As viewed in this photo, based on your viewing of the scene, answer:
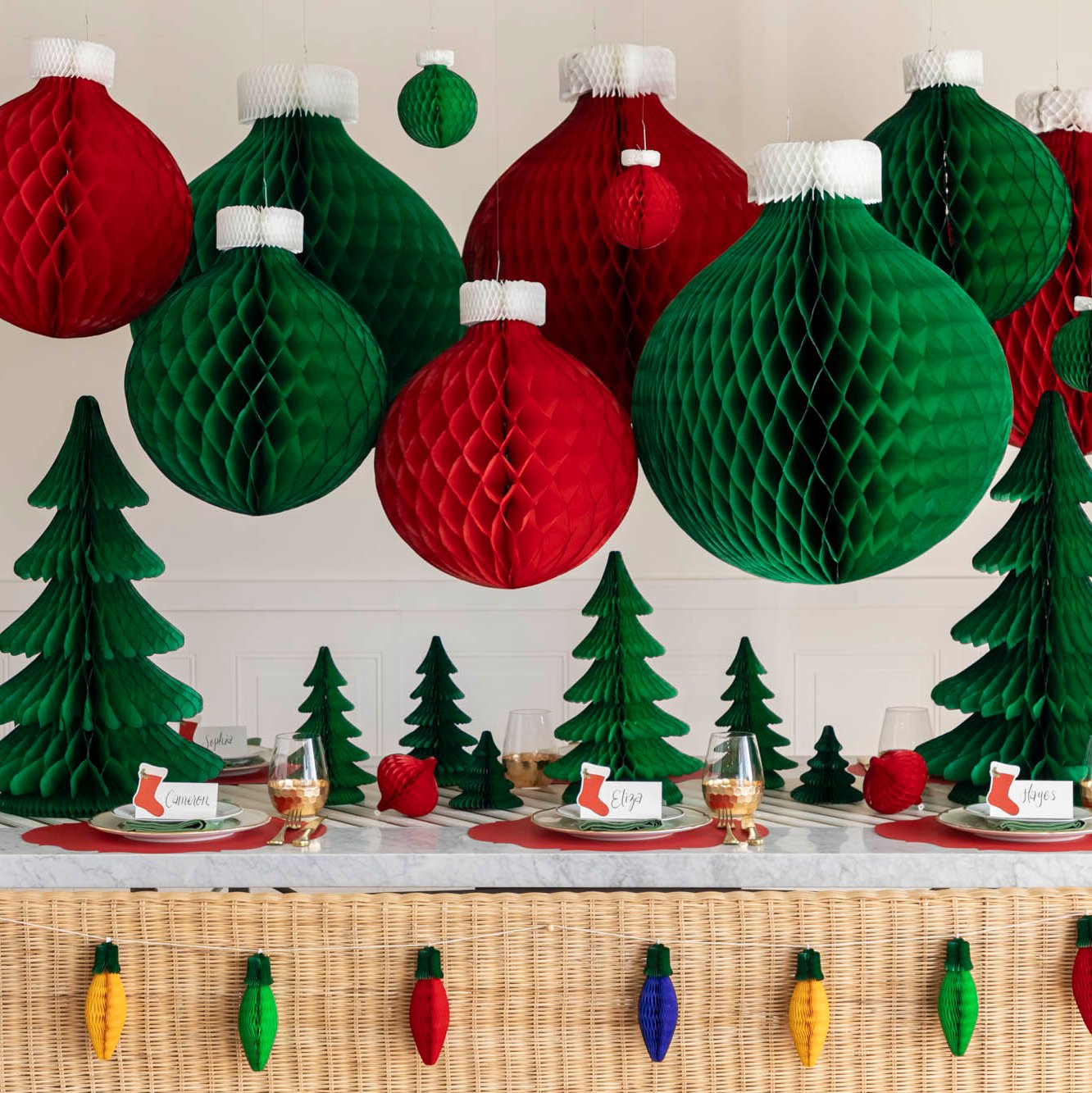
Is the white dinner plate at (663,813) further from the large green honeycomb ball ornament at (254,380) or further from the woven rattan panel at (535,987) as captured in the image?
the large green honeycomb ball ornament at (254,380)

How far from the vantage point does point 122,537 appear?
2.06 m

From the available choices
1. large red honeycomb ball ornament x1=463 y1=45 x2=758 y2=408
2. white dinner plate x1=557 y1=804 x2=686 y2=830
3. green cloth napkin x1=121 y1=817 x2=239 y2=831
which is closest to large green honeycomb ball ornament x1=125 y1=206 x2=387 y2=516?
large red honeycomb ball ornament x1=463 y1=45 x2=758 y2=408

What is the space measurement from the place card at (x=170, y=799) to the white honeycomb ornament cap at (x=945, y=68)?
131 cm

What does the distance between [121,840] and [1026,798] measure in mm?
1206

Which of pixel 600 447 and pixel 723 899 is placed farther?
pixel 723 899

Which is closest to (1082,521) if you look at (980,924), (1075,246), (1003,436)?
(1075,246)

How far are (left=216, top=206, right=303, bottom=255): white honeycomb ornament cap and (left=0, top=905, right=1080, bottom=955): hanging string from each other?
2.83 ft

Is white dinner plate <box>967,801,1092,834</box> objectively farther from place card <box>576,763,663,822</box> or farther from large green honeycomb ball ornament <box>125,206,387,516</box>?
large green honeycomb ball ornament <box>125,206,387,516</box>

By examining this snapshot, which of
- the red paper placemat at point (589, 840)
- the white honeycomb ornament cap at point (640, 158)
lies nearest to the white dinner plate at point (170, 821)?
the red paper placemat at point (589, 840)

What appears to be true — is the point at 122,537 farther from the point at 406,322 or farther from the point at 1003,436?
the point at 1003,436

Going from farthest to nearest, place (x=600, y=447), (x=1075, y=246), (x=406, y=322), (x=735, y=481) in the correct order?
1. (x=1075, y=246)
2. (x=406, y=322)
3. (x=600, y=447)
4. (x=735, y=481)

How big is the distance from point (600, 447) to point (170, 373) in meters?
0.47

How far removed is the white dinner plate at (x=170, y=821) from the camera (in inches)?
74.6

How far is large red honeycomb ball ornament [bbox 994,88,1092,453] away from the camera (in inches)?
77.2
